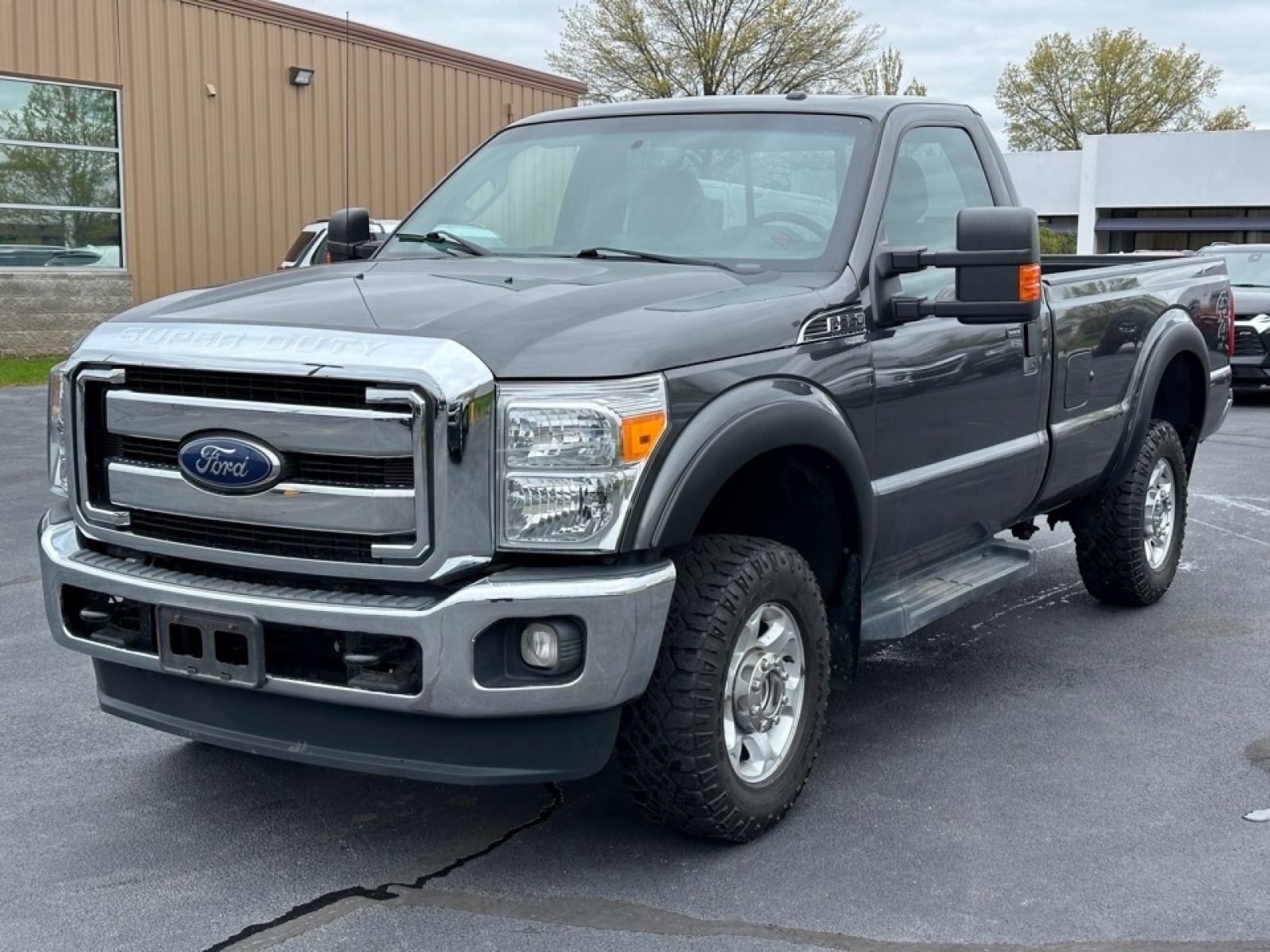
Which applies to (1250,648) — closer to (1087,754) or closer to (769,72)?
(1087,754)

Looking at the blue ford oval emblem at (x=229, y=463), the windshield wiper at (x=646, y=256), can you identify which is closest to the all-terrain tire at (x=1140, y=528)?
the windshield wiper at (x=646, y=256)

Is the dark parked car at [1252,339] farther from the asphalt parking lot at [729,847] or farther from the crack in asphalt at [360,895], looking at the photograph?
the crack in asphalt at [360,895]

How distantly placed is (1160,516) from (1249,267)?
11.5 metres

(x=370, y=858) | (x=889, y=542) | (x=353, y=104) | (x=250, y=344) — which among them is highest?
(x=353, y=104)

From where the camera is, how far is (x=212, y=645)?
143 inches

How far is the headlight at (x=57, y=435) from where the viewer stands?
157 inches

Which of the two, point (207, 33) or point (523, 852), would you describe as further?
point (207, 33)

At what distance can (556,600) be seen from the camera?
11.2 feet

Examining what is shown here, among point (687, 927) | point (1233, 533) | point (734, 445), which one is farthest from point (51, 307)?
point (687, 927)

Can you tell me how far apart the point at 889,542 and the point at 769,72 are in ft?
133

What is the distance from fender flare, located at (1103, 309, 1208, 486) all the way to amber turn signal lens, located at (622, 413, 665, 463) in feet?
10.7

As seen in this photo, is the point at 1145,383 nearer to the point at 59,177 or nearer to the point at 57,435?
the point at 57,435

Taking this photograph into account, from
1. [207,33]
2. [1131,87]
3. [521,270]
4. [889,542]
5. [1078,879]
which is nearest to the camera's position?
[1078,879]

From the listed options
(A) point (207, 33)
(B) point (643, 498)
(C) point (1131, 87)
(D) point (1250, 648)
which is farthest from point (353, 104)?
(C) point (1131, 87)
